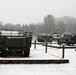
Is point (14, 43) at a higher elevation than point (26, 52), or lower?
higher

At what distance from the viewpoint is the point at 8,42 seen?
1509 centimetres

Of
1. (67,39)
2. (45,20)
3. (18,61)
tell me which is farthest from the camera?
(45,20)

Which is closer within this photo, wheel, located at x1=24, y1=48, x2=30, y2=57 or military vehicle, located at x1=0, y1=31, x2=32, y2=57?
military vehicle, located at x1=0, y1=31, x2=32, y2=57

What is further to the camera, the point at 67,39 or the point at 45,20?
the point at 45,20

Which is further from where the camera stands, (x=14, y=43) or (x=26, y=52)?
(x=26, y=52)

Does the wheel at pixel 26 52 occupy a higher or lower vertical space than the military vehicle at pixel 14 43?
lower

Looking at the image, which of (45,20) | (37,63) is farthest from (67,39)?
(45,20)

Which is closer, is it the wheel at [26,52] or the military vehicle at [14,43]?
the military vehicle at [14,43]

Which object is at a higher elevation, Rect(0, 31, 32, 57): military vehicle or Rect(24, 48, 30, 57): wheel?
Rect(0, 31, 32, 57): military vehicle
